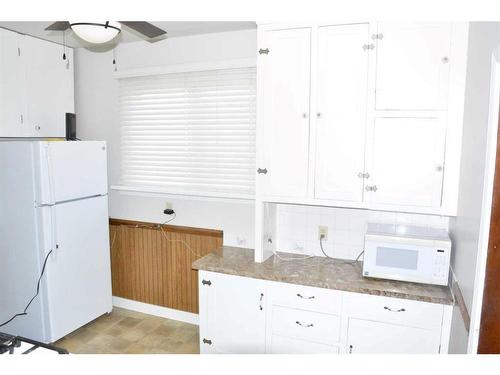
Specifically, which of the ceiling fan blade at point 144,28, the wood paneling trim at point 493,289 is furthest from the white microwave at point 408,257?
the ceiling fan blade at point 144,28

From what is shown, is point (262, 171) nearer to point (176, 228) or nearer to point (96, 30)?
point (176, 228)

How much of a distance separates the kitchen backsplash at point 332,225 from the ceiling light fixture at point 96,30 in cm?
175

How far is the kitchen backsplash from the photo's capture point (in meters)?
2.63

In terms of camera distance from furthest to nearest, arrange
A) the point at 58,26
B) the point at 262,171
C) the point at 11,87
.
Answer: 1. the point at 11,87
2. the point at 262,171
3. the point at 58,26

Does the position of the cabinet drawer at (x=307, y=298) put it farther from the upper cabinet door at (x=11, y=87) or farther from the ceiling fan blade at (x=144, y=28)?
the upper cabinet door at (x=11, y=87)

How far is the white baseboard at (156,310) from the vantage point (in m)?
3.41

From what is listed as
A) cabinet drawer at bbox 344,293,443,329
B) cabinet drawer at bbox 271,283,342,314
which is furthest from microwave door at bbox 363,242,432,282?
cabinet drawer at bbox 271,283,342,314

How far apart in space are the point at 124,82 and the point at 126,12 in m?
3.24

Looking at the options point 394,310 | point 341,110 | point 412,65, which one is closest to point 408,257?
point 394,310

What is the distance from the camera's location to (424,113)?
7.26 feet

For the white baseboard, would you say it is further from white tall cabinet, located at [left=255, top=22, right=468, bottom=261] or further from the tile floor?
white tall cabinet, located at [left=255, top=22, right=468, bottom=261]

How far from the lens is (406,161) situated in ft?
7.45

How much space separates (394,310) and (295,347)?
70cm

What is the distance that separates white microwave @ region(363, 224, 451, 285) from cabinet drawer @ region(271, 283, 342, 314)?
269 millimetres
